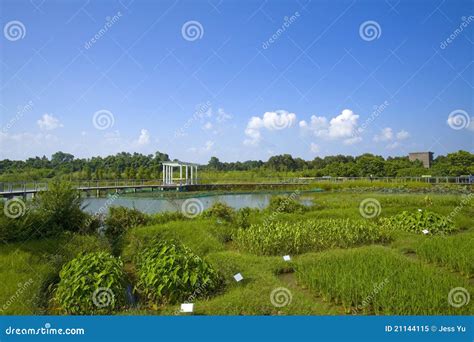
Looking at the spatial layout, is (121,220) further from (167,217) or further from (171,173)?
(171,173)

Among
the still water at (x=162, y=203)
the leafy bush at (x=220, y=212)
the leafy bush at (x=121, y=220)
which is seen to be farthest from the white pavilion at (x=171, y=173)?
the leafy bush at (x=121, y=220)

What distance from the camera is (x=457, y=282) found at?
14.3 ft

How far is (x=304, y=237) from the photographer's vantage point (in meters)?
6.73

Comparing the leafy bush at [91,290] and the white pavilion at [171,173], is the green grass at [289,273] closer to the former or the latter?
the leafy bush at [91,290]

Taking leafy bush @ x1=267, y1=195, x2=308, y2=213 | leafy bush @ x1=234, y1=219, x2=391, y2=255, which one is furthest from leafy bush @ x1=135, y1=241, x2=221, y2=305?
leafy bush @ x1=267, y1=195, x2=308, y2=213

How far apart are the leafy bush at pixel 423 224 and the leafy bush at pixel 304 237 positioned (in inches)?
37.7

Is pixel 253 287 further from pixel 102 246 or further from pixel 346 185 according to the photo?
pixel 346 185

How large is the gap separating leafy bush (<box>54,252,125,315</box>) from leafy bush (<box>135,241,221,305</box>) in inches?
13.5

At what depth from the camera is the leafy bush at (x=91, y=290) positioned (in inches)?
151

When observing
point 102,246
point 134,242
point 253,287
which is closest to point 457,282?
point 253,287

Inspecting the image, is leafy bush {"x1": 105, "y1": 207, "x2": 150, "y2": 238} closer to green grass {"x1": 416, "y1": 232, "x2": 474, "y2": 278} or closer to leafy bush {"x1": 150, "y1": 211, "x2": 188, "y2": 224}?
leafy bush {"x1": 150, "y1": 211, "x2": 188, "y2": 224}

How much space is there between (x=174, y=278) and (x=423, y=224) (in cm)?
646

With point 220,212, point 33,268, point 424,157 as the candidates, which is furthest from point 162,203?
point 424,157

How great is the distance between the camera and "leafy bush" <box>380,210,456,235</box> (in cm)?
803
